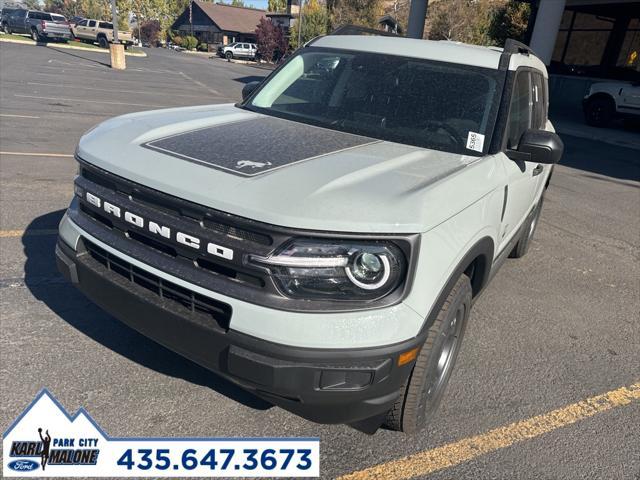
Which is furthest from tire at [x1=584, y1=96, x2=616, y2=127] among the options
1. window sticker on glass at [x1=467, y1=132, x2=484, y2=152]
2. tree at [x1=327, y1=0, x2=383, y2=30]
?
tree at [x1=327, y1=0, x2=383, y2=30]

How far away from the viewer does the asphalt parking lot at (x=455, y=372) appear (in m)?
2.45

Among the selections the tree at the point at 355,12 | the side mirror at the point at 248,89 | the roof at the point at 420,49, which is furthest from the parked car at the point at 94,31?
the roof at the point at 420,49

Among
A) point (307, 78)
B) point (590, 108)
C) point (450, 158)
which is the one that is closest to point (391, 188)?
point (450, 158)

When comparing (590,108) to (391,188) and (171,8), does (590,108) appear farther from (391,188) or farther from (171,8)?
(171,8)

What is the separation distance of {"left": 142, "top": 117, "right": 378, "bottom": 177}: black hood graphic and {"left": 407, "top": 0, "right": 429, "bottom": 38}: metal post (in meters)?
21.8

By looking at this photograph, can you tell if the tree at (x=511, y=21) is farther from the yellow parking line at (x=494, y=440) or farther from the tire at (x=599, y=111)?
the yellow parking line at (x=494, y=440)

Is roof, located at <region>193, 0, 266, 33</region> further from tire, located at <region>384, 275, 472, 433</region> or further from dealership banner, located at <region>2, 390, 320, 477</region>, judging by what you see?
dealership banner, located at <region>2, 390, 320, 477</region>

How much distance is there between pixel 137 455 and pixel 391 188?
1.70m

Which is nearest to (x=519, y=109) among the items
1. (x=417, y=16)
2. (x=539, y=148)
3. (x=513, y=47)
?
(x=513, y=47)

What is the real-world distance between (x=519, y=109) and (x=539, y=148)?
23.8 inches

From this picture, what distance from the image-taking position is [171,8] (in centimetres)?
8794

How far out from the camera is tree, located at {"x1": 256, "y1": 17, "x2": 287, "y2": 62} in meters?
49.7

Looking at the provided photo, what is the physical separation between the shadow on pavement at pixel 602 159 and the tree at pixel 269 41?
40849 mm

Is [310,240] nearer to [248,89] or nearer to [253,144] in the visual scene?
[253,144]
